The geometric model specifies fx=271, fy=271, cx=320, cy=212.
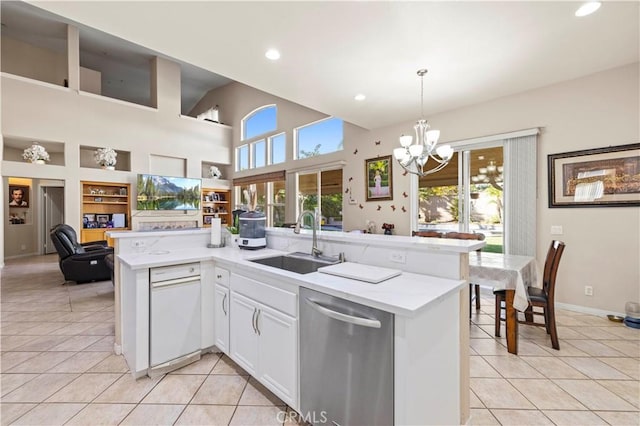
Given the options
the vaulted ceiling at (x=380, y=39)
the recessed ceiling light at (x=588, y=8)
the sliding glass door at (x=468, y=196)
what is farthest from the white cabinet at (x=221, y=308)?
the sliding glass door at (x=468, y=196)

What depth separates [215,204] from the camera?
8969 mm

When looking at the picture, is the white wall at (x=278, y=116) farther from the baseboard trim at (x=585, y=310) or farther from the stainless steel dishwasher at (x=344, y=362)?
the stainless steel dishwasher at (x=344, y=362)

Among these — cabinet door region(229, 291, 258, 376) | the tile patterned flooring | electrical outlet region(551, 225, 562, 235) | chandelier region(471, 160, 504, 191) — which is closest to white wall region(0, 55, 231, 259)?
the tile patterned flooring

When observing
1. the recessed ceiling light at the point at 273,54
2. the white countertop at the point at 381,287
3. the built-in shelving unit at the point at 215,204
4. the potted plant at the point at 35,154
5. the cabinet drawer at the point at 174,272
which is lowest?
the cabinet drawer at the point at 174,272

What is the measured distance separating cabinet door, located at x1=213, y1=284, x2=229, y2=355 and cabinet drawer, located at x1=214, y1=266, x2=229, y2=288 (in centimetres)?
4

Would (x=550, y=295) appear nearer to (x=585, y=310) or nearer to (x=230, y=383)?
(x=585, y=310)

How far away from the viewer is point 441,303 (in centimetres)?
137

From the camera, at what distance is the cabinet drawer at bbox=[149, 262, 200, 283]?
204cm

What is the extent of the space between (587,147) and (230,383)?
469 cm

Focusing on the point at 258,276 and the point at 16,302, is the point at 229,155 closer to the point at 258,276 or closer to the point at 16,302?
the point at 16,302

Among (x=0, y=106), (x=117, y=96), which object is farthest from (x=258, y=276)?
(x=117, y=96)

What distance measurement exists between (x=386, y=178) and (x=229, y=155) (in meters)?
5.88

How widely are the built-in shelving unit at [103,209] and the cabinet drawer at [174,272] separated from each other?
20.1 ft

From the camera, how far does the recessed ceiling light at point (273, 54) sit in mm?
2802
